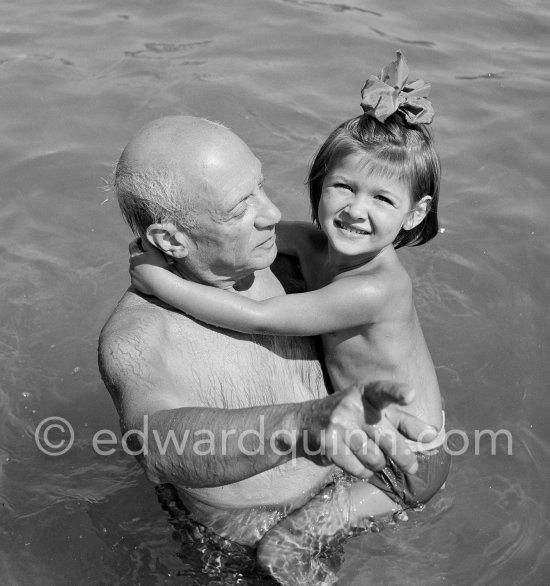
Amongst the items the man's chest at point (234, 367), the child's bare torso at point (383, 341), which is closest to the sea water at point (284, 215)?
the man's chest at point (234, 367)

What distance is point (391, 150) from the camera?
387 centimetres

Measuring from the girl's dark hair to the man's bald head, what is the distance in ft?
2.05

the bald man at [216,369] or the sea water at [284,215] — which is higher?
the bald man at [216,369]

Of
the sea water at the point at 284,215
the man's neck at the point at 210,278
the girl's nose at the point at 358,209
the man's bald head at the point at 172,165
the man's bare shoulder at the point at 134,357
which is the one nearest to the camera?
the man's bare shoulder at the point at 134,357

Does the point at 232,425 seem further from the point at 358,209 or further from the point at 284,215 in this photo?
the point at 284,215

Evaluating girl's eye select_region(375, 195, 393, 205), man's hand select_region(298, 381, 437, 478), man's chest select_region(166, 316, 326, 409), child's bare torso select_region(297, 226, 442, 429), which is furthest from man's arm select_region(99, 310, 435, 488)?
girl's eye select_region(375, 195, 393, 205)

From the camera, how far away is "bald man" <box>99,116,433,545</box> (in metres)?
2.72

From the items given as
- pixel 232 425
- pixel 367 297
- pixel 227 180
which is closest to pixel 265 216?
pixel 227 180

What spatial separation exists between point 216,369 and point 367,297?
2.30 feet

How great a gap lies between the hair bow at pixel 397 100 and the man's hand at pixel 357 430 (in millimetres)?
1624

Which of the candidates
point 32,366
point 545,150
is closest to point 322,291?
point 32,366

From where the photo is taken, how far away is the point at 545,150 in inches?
278

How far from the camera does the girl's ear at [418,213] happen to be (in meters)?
4.06

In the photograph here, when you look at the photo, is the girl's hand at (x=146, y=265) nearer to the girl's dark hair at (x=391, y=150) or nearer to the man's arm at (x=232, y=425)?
the man's arm at (x=232, y=425)
